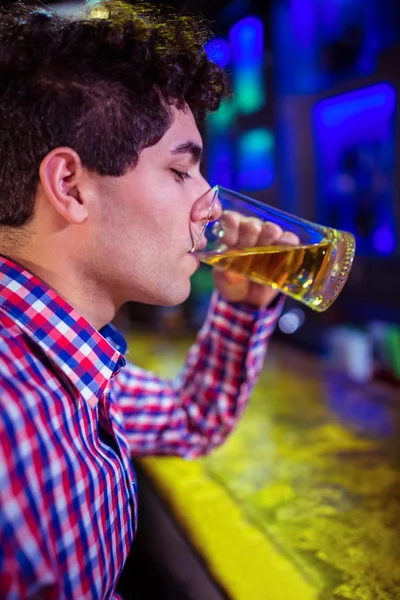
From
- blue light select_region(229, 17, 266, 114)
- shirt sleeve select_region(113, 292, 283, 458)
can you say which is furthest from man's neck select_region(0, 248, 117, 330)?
blue light select_region(229, 17, 266, 114)

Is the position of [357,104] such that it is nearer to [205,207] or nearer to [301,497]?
[205,207]

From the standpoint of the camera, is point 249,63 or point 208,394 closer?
point 208,394

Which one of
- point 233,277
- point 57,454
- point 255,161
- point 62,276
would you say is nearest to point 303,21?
point 255,161

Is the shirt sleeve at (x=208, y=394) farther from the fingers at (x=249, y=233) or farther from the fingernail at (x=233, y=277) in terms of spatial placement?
the fingers at (x=249, y=233)

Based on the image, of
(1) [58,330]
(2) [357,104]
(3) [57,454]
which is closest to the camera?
(3) [57,454]

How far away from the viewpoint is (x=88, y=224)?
0.93 m

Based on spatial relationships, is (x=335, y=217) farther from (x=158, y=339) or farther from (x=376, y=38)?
(x=158, y=339)

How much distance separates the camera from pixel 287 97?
3068mm

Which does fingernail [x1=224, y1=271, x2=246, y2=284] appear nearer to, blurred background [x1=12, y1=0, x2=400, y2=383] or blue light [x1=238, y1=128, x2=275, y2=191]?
blurred background [x1=12, y1=0, x2=400, y2=383]

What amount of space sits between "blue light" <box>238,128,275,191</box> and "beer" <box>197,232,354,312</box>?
253 cm

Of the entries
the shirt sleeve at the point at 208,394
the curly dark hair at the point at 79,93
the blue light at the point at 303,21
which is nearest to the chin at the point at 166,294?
the curly dark hair at the point at 79,93

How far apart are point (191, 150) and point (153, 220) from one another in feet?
0.50

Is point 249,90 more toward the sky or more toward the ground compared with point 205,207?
more toward the sky

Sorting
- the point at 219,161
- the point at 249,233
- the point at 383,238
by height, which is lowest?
the point at 249,233
